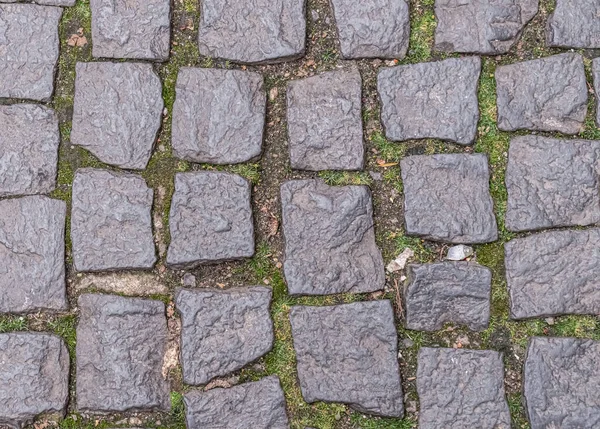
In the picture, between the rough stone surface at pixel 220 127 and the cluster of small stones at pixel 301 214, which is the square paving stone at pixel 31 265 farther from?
the rough stone surface at pixel 220 127

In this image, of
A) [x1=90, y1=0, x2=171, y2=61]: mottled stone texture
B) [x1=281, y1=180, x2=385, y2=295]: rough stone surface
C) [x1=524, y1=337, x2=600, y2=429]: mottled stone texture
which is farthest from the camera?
[x1=90, y1=0, x2=171, y2=61]: mottled stone texture

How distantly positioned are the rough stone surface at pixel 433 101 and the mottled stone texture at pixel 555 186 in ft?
0.93

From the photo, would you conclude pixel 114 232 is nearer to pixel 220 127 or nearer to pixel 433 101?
pixel 220 127

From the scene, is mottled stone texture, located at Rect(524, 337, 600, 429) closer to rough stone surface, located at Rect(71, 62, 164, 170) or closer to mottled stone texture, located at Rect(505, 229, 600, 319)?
mottled stone texture, located at Rect(505, 229, 600, 319)

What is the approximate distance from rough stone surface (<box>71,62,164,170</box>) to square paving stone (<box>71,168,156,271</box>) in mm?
159

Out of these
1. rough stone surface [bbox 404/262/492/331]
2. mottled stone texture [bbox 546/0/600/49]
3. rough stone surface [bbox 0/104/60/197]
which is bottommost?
rough stone surface [bbox 404/262/492/331]

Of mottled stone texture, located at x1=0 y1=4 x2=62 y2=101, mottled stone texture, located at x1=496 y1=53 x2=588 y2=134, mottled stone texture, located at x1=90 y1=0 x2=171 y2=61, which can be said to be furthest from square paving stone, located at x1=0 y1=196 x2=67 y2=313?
mottled stone texture, located at x1=496 y1=53 x2=588 y2=134

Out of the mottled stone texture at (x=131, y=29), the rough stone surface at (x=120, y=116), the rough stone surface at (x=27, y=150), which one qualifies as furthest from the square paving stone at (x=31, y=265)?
the mottled stone texture at (x=131, y=29)

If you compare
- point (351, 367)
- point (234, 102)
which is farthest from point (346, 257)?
point (234, 102)

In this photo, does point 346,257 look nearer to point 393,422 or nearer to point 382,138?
point 382,138

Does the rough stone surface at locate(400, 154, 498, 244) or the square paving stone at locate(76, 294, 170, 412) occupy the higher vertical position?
the rough stone surface at locate(400, 154, 498, 244)

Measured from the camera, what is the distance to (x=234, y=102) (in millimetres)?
2834

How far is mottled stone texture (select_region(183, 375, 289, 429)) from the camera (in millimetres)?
2730

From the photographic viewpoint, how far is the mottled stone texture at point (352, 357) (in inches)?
107
